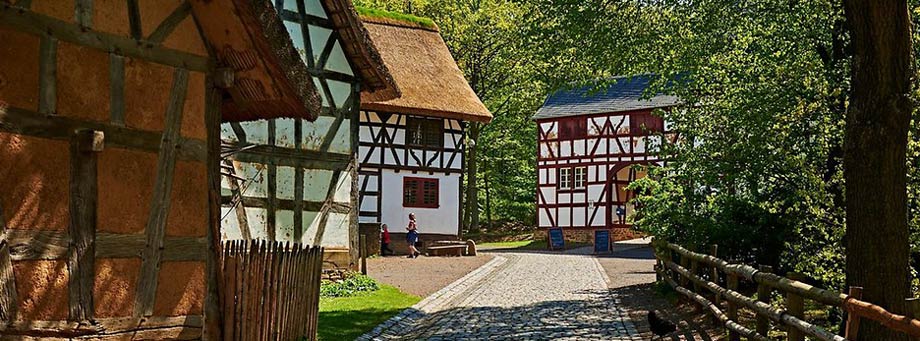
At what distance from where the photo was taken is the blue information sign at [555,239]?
43.2 m

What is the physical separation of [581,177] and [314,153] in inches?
1126

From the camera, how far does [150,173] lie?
7.65 m

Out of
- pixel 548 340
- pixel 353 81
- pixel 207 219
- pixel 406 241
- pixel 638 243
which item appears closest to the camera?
pixel 207 219

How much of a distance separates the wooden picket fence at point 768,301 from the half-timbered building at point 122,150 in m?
4.64

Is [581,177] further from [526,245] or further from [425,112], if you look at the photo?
[425,112]

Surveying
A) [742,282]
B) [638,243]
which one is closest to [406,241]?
[638,243]

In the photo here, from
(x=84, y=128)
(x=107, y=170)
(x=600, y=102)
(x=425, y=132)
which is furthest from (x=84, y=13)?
(x=600, y=102)

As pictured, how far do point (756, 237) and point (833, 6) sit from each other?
4.30 meters

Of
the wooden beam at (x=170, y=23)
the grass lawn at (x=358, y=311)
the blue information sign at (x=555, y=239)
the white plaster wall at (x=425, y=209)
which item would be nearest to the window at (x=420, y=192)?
the white plaster wall at (x=425, y=209)

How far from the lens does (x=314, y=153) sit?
20.8m

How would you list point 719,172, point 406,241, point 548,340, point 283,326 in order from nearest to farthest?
point 283,326
point 548,340
point 719,172
point 406,241

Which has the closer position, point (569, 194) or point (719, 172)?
point (719, 172)

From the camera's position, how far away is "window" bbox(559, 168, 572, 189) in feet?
159

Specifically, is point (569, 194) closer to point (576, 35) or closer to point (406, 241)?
point (406, 241)
